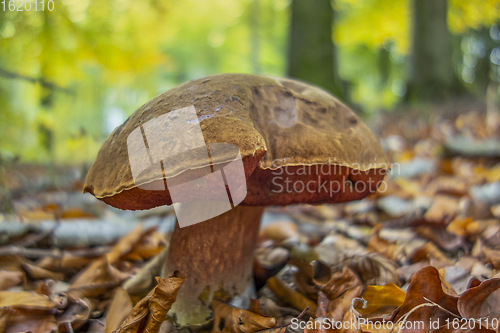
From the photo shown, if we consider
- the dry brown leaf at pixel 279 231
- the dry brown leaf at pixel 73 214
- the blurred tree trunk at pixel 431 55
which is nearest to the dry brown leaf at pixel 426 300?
the dry brown leaf at pixel 279 231

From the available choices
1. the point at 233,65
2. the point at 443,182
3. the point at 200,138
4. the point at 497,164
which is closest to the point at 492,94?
the point at 497,164

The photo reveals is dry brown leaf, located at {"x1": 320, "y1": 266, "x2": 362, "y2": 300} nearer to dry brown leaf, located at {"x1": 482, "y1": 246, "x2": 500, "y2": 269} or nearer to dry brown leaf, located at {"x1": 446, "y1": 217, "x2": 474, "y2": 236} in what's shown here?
dry brown leaf, located at {"x1": 482, "y1": 246, "x2": 500, "y2": 269}

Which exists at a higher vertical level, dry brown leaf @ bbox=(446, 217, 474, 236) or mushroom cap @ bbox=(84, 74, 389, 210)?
mushroom cap @ bbox=(84, 74, 389, 210)

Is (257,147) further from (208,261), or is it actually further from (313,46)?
(313,46)

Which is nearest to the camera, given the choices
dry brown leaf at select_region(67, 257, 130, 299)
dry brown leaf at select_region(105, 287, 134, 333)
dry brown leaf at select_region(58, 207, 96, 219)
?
dry brown leaf at select_region(105, 287, 134, 333)

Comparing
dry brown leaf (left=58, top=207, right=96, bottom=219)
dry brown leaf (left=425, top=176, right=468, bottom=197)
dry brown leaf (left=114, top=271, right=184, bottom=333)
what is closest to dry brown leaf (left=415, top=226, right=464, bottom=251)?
dry brown leaf (left=425, top=176, right=468, bottom=197)

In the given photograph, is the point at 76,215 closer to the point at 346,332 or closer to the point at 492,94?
the point at 346,332

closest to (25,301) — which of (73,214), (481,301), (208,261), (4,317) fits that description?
(4,317)
